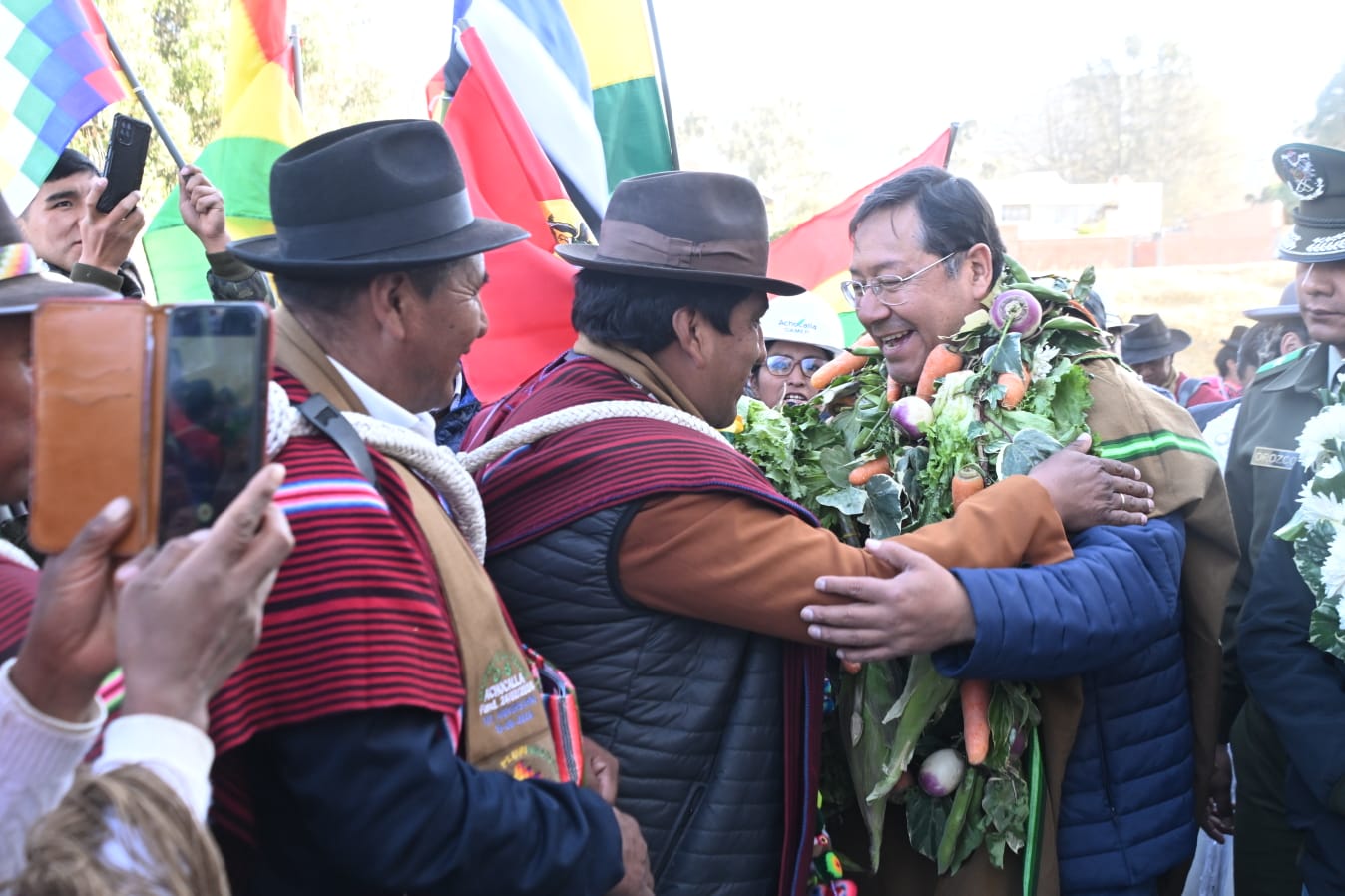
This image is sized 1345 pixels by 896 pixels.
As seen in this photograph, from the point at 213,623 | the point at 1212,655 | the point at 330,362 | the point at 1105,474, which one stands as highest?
the point at 330,362

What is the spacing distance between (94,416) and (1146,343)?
887 cm

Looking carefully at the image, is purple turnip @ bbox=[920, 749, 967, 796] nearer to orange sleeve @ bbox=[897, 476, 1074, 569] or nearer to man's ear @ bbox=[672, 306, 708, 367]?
orange sleeve @ bbox=[897, 476, 1074, 569]

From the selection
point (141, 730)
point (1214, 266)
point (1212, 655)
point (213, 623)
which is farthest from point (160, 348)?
point (1214, 266)

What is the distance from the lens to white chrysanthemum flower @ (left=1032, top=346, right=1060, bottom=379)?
2832 millimetres

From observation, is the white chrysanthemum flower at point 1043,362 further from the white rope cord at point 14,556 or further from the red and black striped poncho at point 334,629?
the white rope cord at point 14,556

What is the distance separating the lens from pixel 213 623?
1.24 m

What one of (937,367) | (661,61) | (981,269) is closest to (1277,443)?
(981,269)

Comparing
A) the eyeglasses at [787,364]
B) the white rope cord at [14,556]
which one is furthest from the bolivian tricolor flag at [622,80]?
the white rope cord at [14,556]

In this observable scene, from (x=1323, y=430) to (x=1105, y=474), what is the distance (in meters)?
0.70

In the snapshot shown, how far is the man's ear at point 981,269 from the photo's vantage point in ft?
10.2

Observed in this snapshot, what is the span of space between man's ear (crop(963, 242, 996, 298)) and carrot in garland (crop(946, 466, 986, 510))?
24.6 inches

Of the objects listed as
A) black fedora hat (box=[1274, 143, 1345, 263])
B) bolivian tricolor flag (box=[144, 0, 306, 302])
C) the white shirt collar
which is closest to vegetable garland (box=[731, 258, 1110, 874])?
the white shirt collar

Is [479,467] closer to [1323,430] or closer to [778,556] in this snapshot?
[778,556]

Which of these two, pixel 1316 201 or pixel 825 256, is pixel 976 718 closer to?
pixel 1316 201
